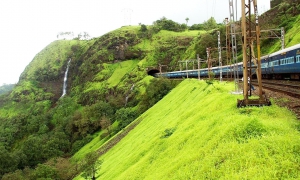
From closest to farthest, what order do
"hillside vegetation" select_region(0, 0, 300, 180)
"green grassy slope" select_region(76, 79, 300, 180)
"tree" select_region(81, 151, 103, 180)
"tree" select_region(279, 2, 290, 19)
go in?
"green grassy slope" select_region(76, 79, 300, 180) < "hillside vegetation" select_region(0, 0, 300, 180) < "tree" select_region(81, 151, 103, 180) < "tree" select_region(279, 2, 290, 19)

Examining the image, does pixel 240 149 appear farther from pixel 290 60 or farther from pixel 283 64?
pixel 283 64

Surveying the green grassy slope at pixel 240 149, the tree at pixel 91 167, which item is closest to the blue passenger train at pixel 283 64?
the green grassy slope at pixel 240 149

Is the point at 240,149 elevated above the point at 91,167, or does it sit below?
above

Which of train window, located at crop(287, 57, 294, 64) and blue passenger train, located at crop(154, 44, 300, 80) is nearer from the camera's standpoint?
blue passenger train, located at crop(154, 44, 300, 80)

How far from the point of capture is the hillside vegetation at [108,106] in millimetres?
17656

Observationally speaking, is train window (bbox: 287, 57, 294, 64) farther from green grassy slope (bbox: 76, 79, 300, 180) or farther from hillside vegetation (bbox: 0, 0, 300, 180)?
green grassy slope (bbox: 76, 79, 300, 180)

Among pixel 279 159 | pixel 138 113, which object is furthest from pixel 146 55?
pixel 279 159

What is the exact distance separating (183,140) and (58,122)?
82.4 metres

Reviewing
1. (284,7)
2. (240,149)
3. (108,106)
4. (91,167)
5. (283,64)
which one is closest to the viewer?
(240,149)

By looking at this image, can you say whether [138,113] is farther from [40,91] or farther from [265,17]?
[40,91]

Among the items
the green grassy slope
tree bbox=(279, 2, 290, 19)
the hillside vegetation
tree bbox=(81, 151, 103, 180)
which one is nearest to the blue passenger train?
the hillside vegetation

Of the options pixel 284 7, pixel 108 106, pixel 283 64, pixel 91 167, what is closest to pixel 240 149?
pixel 283 64

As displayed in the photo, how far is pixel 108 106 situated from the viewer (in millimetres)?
75375

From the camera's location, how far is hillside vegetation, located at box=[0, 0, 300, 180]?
17656mm
